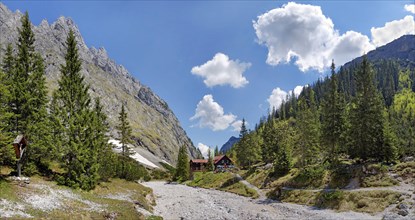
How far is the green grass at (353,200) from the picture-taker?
34594mm

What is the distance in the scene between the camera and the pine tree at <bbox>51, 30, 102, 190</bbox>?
36.3 m

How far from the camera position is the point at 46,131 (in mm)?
35906

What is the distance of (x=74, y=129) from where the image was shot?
37156 mm

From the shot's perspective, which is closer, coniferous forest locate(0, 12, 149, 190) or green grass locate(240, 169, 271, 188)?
coniferous forest locate(0, 12, 149, 190)

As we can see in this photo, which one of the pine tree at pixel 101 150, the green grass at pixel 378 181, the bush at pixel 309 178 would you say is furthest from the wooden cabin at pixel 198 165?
the green grass at pixel 378 181

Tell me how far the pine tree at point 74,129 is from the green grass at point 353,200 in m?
31.4

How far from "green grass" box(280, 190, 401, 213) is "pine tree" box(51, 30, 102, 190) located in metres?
31.4

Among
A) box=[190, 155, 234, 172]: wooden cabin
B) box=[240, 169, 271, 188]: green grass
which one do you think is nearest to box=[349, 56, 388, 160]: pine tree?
box=[240, 169, 271, 188]: green grass

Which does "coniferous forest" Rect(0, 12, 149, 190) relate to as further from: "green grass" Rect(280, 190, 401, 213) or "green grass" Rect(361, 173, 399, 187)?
"green grass" Rect(361, 173, 399, 187)

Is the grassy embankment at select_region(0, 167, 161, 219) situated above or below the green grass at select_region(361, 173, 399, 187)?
below

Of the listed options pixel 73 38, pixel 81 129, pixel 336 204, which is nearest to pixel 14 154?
pixel 81 129

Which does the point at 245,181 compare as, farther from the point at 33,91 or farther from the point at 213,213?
the point at 33,91

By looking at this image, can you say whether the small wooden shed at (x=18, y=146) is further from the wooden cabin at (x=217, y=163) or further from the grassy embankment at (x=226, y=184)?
the wooden cabin at (x=217, y=163)

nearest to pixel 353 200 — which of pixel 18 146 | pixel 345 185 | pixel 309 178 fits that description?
pixel 345 185
